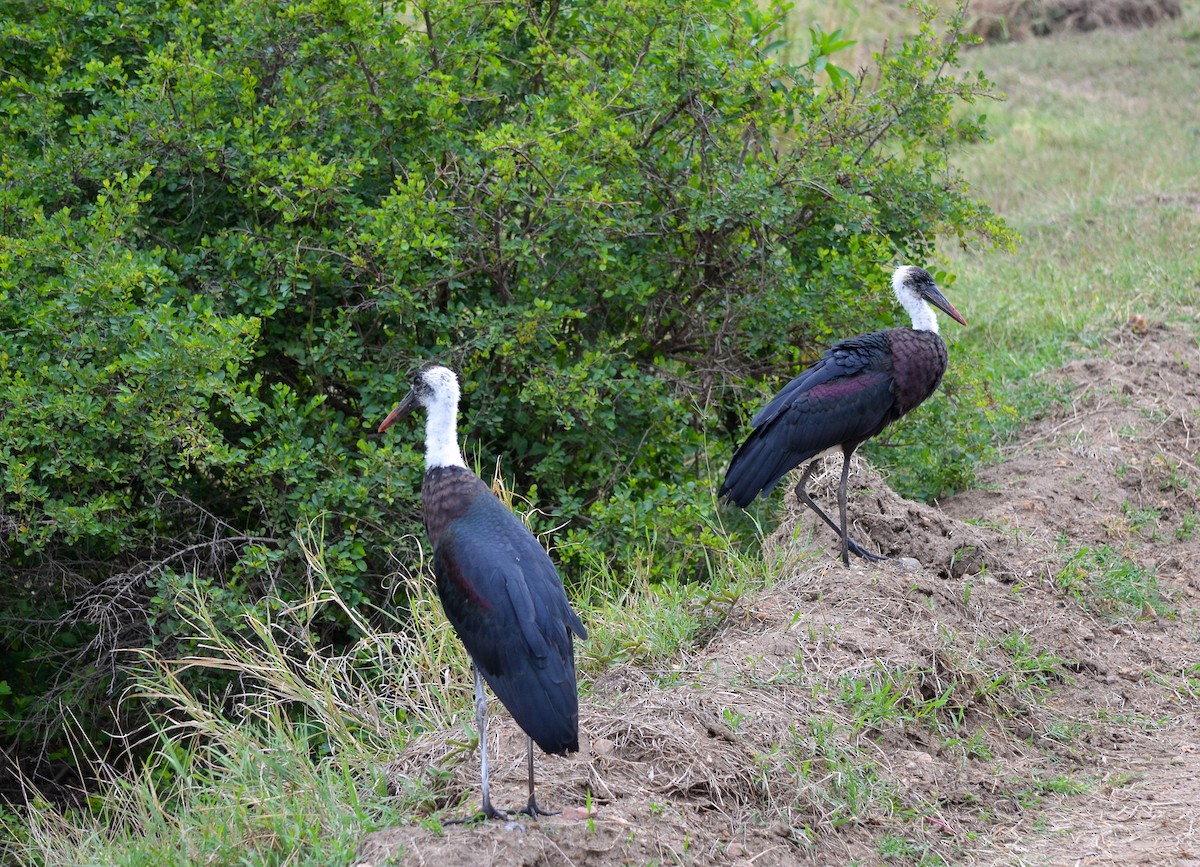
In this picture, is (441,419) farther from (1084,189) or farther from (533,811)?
(1084,189)

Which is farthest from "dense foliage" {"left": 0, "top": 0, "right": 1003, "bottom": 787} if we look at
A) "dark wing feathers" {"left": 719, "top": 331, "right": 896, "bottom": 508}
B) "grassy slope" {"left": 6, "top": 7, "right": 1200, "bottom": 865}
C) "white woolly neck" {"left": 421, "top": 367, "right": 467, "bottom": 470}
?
"white woolly neck" {"left": 421, "top": 367, "right": 467, "bottom": 470}

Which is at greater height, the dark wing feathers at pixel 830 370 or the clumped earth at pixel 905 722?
the dark wing feathers at pixel 830 370

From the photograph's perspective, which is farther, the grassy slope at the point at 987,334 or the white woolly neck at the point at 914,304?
the white woolly neck at the point at 914,304

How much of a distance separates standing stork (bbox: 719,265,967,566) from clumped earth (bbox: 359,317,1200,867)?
1.06ft

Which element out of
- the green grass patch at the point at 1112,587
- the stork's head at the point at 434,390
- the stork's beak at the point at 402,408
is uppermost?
the stork's head at the point at 434,390

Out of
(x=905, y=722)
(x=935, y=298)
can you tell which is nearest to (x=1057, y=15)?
(x=935, y=298)

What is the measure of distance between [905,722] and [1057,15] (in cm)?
1525

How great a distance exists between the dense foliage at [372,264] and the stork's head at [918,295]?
0.39 m

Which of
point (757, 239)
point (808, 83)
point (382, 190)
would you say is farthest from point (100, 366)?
point (808, 83)

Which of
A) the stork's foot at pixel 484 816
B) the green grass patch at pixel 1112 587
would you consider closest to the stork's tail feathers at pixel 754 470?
the green grass patch at pixel 1112 587

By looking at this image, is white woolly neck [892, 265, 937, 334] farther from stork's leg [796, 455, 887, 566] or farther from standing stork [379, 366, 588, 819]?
standing stork [379, 366, 588, 819]

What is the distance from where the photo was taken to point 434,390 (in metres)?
4.47

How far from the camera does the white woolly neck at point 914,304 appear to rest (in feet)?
19.8

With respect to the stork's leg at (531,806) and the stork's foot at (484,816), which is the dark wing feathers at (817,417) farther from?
the stork's foot at (484,816)
